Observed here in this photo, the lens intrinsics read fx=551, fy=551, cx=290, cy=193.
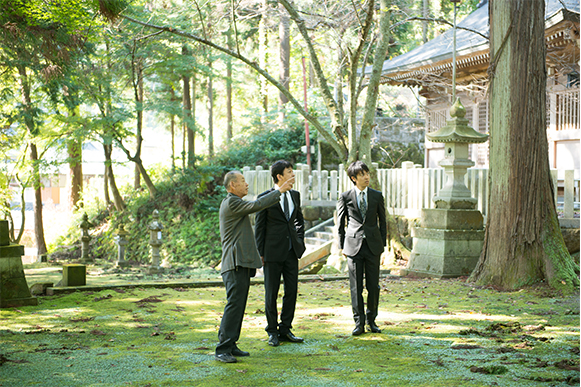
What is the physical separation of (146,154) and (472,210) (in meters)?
34.6

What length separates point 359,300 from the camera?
588 centimetres

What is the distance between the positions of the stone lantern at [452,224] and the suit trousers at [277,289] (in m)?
5.71

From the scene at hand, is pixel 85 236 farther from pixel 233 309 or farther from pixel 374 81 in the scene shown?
pixel 233 309

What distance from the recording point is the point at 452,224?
10805 mm

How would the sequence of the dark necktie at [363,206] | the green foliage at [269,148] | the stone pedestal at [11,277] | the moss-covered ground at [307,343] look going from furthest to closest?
1. the green foliage at [269,148]
2. the stone pedestal at [11,277]
3. the dark necktie at [363,206]
4. the moss-covered ground at [307,343]

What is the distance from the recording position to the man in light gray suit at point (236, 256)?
4.97m

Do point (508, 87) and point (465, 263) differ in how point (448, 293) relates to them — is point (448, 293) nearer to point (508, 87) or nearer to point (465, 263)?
point (465, 263)

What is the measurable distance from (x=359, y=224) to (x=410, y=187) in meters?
8.19

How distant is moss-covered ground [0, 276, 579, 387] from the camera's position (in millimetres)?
4418

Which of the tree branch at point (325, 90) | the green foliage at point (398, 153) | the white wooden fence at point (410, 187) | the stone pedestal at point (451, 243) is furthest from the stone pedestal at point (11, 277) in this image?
the green foliage at point (398, 153)

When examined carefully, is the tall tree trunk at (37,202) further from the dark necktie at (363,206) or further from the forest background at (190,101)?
the dark necktie at (363,206)

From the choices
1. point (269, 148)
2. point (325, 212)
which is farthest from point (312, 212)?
point (269, 148)

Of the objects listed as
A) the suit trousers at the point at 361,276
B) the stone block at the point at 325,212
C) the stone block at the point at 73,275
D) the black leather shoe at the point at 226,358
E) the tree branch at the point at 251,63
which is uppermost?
the tree branch at the point at 251,63

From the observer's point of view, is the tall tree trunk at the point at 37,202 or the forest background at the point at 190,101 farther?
the tall tree trunk at the point at 37,202
